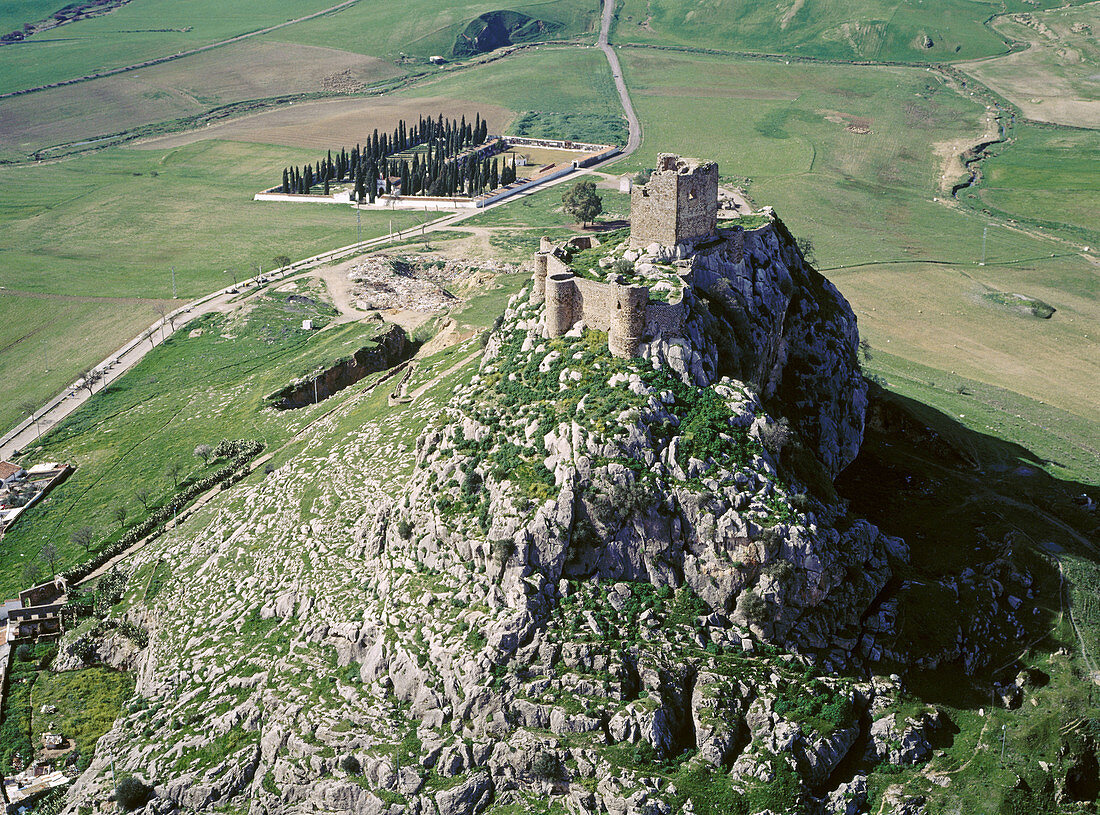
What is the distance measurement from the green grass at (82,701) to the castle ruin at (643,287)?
135 feet

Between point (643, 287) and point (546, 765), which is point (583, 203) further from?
point (546, 765)

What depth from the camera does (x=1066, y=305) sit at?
153000mm

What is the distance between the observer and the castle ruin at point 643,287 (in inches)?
2694

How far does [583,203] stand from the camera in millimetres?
171000

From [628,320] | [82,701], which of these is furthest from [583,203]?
[82,701]

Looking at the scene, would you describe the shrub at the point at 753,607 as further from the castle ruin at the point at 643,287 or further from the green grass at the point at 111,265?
the green grass at the point at 111,265

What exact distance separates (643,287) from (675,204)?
907cm

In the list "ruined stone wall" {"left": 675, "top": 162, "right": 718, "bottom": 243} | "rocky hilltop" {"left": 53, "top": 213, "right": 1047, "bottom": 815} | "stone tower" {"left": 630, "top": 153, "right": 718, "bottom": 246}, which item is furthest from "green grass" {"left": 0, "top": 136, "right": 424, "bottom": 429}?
"ruined stone wall" {"left": 675, "top": 162, "right": 718, "bottom": 243}

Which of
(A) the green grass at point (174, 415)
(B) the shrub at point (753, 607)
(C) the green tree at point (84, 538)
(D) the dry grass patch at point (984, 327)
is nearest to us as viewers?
(B) the shrub at point (753, 607)

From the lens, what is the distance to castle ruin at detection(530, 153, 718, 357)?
6844cm

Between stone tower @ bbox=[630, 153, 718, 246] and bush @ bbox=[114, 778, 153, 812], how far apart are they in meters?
48.4

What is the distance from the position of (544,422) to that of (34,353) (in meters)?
102

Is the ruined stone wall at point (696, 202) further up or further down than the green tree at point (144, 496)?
further up

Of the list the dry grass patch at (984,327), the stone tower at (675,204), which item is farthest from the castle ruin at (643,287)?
the dry grass patch at (984,327)
